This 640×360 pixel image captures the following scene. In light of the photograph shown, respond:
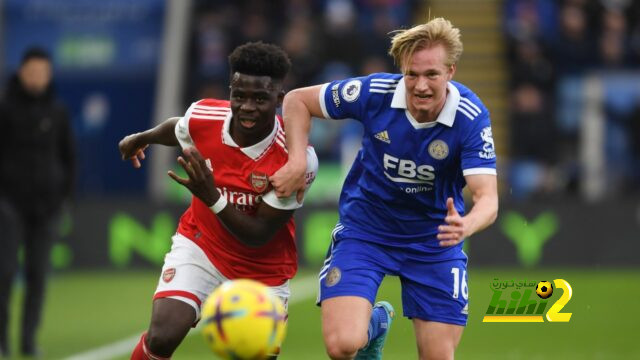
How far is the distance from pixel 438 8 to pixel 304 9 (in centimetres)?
247

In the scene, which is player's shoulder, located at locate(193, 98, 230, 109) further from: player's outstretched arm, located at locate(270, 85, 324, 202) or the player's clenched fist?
the player's clenched fist

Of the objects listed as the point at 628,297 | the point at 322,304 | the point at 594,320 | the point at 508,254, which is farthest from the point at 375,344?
the point at 508,254

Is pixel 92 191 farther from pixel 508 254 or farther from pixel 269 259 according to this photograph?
pixel 269 259

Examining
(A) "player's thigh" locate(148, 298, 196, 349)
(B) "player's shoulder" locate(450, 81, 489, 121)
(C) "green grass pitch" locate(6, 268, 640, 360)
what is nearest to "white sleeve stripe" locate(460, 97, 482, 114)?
(B) "player's shoulder" locate(450, 81, 489, 121)

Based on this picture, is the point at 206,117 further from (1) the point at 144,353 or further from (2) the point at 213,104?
(1) the point at 144,353

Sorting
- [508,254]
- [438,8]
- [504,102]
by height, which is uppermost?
[438,8]

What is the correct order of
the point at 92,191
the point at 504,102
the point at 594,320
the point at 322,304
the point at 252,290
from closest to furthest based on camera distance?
the point at 252,290 < the point at 322,304 < the point at 594,320 < the point at 92,191 < the point at 504,102

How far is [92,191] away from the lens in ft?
61.9

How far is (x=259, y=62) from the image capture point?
6.92 meters

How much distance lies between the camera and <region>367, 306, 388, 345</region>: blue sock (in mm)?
7648

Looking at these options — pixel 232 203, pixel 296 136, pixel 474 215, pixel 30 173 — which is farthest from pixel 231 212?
pixel 30 173

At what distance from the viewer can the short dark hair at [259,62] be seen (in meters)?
6.92

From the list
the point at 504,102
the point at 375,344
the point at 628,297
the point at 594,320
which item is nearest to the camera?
the point at 375,344

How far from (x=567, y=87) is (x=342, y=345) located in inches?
495
